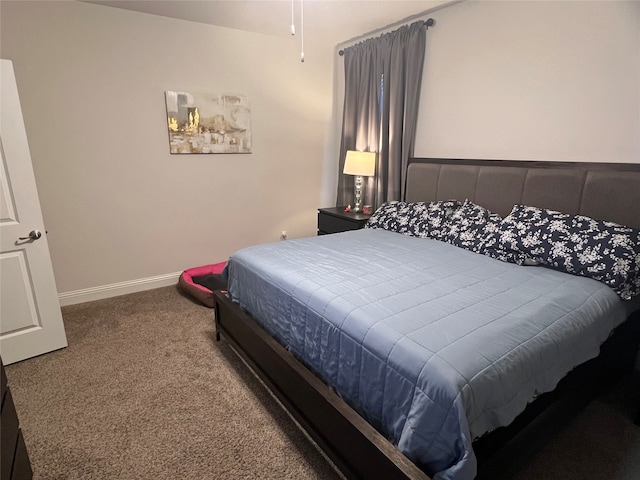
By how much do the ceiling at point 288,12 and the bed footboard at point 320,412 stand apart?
2390mm

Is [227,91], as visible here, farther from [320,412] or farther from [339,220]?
[320,412]

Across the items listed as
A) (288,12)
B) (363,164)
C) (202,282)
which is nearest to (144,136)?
(202,282)

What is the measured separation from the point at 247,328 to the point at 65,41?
2.68 m

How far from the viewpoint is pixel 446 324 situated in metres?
1.35

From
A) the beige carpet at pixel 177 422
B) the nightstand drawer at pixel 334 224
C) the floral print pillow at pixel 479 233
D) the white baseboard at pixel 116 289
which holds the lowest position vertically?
the beige carpet at pixel 177 422

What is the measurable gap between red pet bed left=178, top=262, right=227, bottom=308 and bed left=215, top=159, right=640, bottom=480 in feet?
2.18

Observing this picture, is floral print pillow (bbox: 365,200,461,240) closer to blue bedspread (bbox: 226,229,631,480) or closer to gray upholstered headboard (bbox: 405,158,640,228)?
gray upholstered headboard (bbox: 405,158,640,228)

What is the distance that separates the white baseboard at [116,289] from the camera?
310 cm

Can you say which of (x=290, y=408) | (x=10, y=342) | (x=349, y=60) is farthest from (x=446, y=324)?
(x=349, y=60)

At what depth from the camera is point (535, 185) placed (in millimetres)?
2453

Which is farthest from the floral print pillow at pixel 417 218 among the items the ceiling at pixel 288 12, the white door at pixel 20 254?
the white door at pixel 20 254

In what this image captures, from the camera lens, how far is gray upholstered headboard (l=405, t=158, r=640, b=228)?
2.08m

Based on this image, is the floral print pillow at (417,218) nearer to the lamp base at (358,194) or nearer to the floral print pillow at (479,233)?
the floral print pillow at (479,233)

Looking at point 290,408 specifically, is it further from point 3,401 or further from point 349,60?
point 349,60
